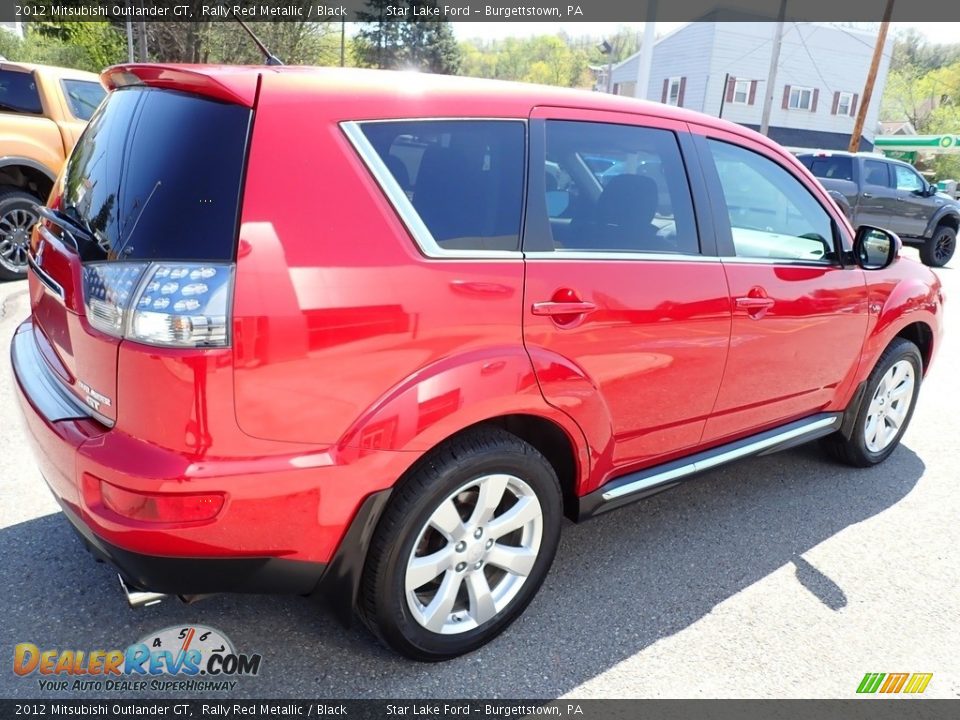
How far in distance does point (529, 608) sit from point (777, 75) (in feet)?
144

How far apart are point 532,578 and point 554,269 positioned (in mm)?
1089

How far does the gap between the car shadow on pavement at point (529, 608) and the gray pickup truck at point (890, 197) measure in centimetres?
1099

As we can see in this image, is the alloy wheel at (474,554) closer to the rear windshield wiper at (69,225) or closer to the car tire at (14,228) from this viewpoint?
the rear windshield wiper at (69,225)

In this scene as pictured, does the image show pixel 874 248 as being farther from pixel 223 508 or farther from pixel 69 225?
pixel 69 225

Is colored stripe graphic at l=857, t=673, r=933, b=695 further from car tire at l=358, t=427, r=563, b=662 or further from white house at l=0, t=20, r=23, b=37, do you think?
white house at l=0, t=20, r=23, b=37

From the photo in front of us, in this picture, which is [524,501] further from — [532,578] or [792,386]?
[792,386]

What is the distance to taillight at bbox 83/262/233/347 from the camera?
1.79 m

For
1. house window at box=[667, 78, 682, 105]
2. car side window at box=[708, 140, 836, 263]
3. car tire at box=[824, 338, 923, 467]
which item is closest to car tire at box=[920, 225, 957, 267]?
car tire at box=[824, 338, 923, 467]

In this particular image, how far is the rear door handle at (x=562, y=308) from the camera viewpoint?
233 cm

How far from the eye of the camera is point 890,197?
13.2 m

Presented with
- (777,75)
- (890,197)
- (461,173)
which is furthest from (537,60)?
(461,173)

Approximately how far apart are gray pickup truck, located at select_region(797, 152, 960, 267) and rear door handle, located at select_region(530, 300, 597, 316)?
11.9m

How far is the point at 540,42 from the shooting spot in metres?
93.2

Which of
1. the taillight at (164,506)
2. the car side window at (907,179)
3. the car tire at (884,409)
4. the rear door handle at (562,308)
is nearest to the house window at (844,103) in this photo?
the car side window at (907,179)
